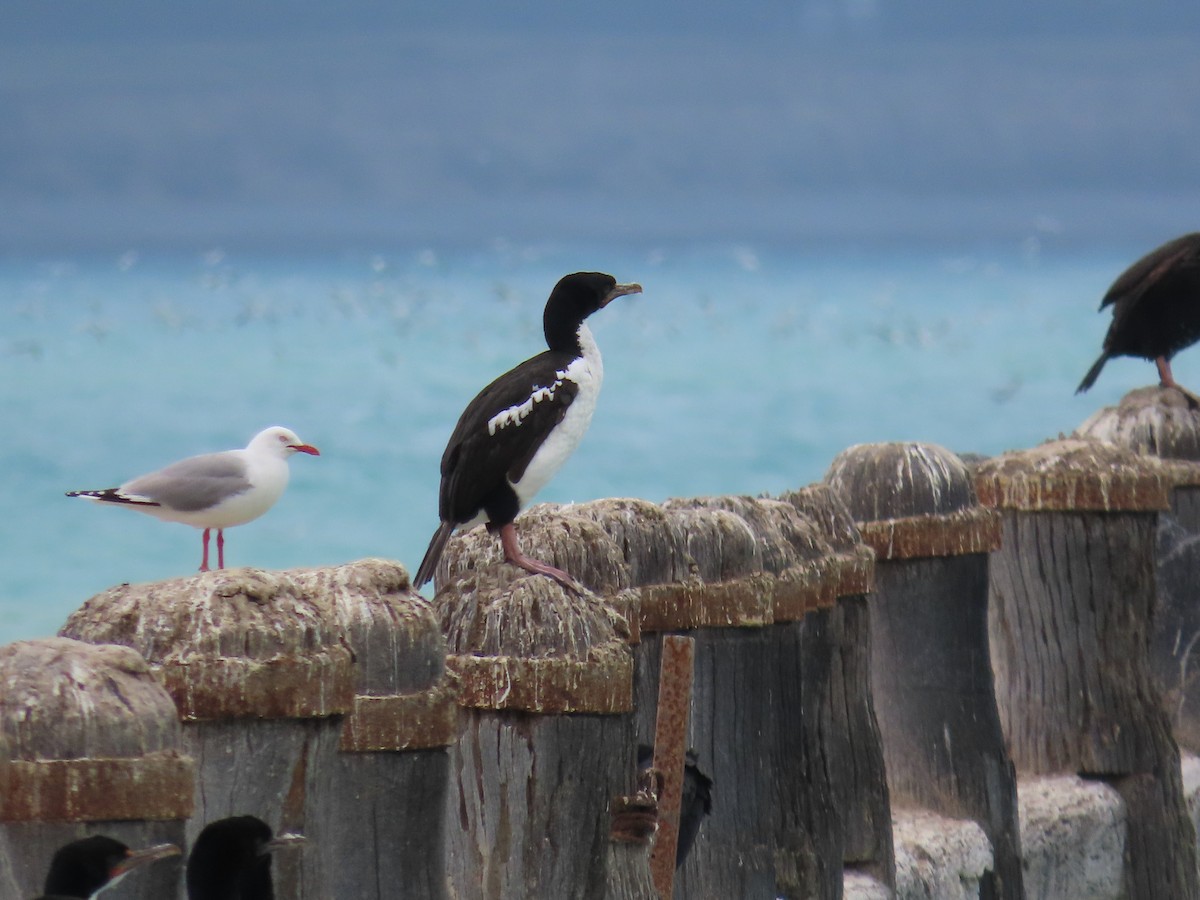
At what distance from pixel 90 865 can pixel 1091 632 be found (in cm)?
321

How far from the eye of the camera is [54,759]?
209 cm

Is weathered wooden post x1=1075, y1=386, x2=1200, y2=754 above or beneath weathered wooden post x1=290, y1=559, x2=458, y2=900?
above

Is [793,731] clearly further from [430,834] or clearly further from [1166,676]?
[1166,676]

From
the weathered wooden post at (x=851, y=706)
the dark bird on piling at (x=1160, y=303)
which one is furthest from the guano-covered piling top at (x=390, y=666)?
the dark bird on piling at (x=1160, y=303)

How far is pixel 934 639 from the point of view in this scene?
169 inches

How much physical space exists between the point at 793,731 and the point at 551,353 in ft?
3.03

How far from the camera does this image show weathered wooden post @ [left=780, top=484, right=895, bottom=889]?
3.77 meters

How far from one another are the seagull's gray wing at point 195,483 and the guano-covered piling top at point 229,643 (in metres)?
2.46

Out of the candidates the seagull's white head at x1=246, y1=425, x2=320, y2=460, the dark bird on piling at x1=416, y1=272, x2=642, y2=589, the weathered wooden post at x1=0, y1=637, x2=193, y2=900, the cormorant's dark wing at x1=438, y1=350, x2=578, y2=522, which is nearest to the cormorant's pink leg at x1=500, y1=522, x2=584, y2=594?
the dark bird on piling at x1=416, y1=272, x2=642, y2=589

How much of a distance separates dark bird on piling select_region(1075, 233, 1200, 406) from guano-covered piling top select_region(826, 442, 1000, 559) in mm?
2442

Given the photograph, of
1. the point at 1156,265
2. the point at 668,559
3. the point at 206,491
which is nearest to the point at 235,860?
the point at 668,559

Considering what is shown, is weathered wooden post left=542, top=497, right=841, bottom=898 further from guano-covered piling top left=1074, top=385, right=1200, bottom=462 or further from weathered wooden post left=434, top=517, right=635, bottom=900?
guano-covered piling top left=1074, top=385, right=1200, bottom=462

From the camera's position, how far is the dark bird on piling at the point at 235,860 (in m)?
2.35

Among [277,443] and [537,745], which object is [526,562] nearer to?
[537,745]
